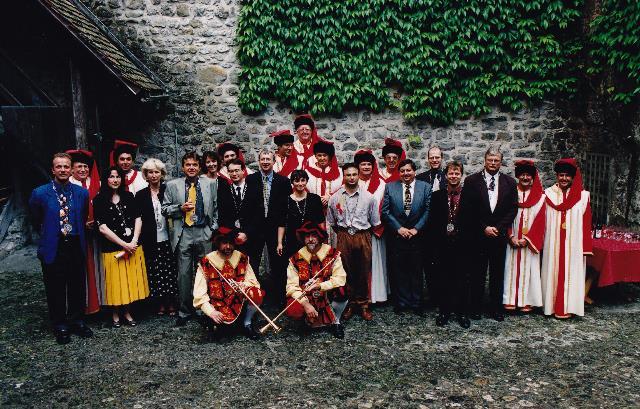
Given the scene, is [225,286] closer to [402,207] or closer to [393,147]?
[402,207]

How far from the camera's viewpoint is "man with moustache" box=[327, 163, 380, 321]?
5.94 m

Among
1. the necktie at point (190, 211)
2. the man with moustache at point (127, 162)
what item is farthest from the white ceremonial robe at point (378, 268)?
the man with moustache at point (127, 162)

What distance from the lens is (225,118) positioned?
32.2 ft

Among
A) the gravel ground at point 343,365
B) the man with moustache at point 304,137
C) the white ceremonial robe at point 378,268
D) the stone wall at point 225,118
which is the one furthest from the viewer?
the stone wall at point 225,118

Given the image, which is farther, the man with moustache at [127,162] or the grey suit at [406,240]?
the man with moustache at [127,162]

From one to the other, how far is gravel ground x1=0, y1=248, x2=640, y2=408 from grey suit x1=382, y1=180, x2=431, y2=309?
0.97 feet

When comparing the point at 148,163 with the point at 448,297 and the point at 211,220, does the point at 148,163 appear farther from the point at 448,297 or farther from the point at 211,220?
the point at 448,297

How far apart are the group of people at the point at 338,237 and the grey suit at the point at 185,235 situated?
12 mm

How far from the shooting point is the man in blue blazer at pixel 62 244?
5.34 meters

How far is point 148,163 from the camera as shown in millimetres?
5816

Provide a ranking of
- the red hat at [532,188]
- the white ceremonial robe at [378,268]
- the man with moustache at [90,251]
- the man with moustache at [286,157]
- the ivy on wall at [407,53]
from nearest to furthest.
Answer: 1. the man with moustache at [90,251]
2. the red hat at [532,188]
3. the white ceremonial robe at [378,268]
4. the man with moustache at [286,157]
5. the ivy on wall at [407,53]

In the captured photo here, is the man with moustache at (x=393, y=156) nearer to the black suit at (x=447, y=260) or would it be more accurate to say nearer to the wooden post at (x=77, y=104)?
the black suit at (x=447, y=260)

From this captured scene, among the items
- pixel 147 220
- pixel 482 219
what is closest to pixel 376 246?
pixel 482 219

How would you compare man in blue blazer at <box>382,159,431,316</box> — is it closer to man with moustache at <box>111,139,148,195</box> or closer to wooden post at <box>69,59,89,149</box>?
man with moustache at <box>111,139,148,195</box>
